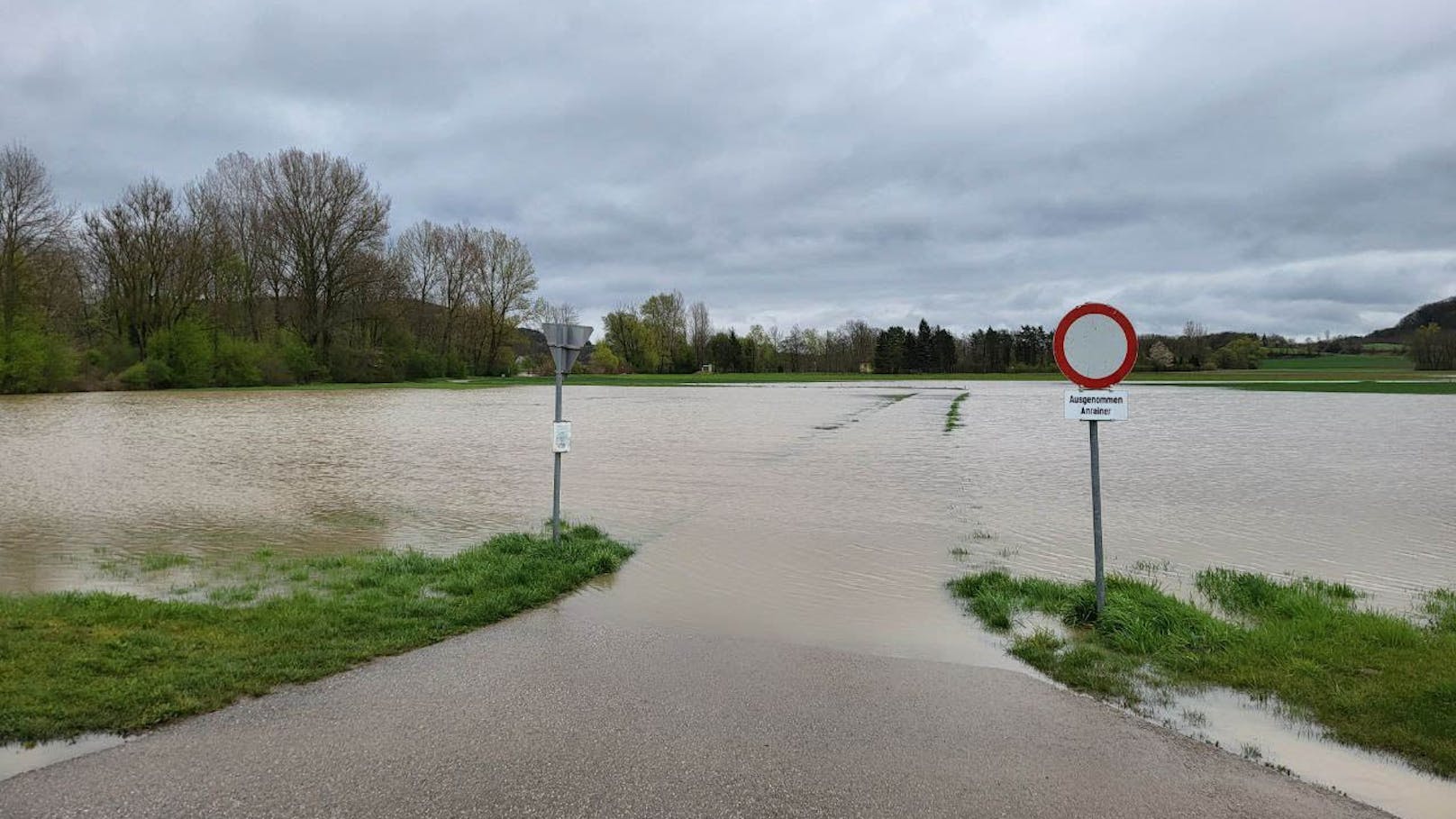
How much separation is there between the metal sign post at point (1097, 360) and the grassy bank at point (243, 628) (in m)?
4.42

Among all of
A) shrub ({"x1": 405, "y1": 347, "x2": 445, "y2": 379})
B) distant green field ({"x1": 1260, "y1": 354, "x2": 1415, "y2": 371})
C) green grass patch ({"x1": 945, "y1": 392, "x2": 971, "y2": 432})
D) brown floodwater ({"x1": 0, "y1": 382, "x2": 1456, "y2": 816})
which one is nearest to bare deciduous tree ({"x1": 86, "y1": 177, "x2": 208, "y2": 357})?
shrub ({"x1": 405, "y1": 347, "x2": 445, "y2": 379})

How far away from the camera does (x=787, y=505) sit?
11969 mm

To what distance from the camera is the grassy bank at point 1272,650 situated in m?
4.33

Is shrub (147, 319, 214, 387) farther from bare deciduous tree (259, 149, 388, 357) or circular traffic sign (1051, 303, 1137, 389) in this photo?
circular traffic sign (1051, 303, 1137, 389)

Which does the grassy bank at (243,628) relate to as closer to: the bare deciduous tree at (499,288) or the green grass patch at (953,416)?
the green grass patch at (953,416)

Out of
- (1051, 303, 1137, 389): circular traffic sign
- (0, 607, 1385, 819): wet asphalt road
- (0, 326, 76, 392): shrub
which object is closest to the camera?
(0, 607, 1385, 819): wet asphalt road

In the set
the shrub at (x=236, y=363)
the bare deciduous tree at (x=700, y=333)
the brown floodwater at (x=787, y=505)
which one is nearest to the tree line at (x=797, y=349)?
the bare deciduous tree at (x=700, y=333)

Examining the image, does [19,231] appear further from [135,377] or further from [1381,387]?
[1381,387]

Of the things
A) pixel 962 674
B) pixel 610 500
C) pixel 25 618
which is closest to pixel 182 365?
pixel 610 500

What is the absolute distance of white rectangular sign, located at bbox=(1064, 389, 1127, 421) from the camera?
238 inches

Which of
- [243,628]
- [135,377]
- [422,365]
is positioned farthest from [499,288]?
[243,628]

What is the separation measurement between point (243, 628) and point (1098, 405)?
6323mm

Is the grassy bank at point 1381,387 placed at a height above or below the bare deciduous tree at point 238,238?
below

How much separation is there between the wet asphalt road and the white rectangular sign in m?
2.09
